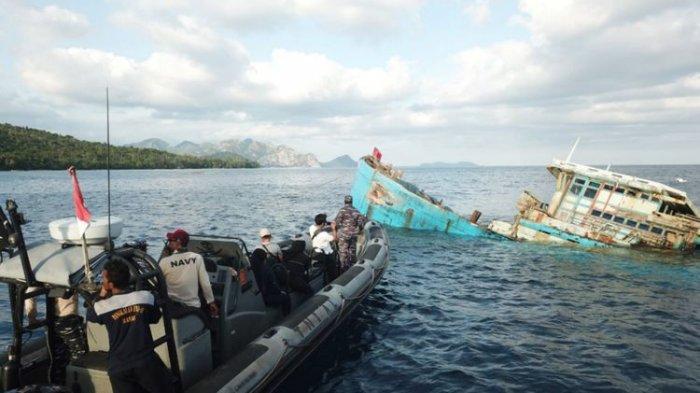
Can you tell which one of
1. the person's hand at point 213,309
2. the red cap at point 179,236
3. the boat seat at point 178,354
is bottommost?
the boat seat at point 178,354

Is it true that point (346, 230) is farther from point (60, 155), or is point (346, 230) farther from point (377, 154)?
point (60, 155)

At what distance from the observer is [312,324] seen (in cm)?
800

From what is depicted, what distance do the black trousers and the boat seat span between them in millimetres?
460

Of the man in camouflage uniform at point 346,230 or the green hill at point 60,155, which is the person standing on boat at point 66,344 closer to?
the man in camouflage uniform at point 346,230

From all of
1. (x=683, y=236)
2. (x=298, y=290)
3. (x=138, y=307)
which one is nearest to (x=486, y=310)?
(x=298, y=290)

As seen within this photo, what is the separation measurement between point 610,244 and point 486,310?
12393mm

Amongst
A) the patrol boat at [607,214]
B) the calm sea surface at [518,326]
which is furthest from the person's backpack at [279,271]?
the patrol boat at [607,214]

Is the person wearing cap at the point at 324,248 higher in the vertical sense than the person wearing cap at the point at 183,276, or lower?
lower

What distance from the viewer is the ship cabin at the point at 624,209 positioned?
19828mm

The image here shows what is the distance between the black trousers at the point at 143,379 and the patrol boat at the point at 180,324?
0.99 ft

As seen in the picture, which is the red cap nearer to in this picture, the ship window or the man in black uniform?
the man in black uniform

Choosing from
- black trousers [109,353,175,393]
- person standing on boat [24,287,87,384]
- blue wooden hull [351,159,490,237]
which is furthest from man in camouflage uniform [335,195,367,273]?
blue wooden hull [351,159,490,237]

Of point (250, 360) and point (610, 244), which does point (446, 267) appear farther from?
point (250, 360)

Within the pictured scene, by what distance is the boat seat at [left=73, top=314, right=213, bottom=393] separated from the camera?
4.91 metres
